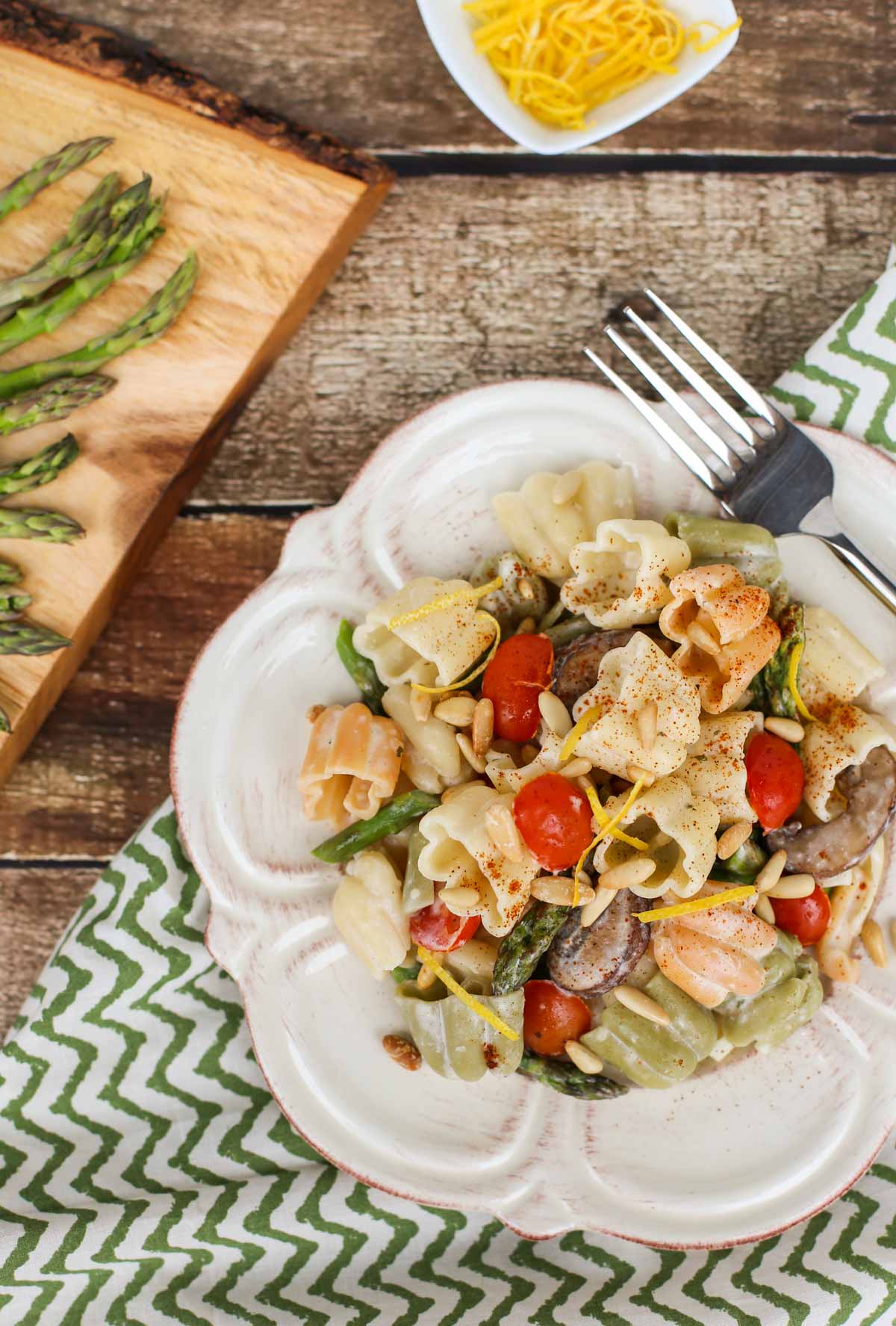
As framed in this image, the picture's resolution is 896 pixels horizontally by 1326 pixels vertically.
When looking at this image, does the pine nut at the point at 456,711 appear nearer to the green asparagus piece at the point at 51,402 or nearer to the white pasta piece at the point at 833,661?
the white pasta piece at the point at 833,661

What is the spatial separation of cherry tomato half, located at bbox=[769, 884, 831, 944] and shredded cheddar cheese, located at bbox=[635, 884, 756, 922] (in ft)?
0.71

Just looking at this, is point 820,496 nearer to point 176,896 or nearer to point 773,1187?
point 773,1187

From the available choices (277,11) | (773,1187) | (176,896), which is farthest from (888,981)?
(277,11)

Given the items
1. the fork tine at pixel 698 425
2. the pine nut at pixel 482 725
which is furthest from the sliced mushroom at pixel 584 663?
the fork tine at pixel 698 425

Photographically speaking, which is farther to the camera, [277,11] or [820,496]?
[277,11]

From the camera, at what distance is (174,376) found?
128 inches

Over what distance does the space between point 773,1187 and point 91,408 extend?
3.04 m

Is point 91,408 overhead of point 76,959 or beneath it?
overhead

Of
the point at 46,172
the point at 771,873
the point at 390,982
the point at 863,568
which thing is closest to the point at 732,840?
the point at 771,873

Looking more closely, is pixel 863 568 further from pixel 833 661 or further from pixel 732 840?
pixel 732 840

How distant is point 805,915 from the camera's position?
286 cm

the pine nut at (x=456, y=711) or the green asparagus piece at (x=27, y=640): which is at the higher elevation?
the pine nut at (x=456, y=711)

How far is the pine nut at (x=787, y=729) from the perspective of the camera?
2.79 m

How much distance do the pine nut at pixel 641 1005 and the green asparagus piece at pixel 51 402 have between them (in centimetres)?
233
